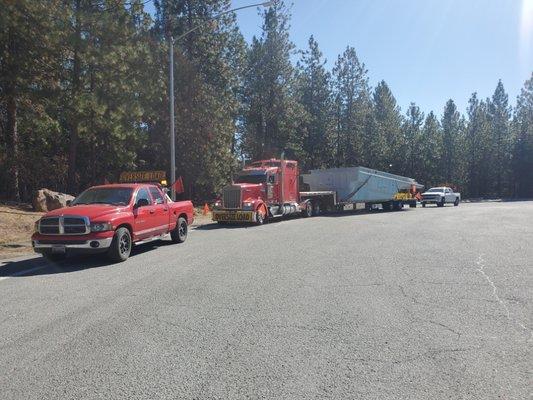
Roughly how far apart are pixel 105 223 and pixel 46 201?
1135cm

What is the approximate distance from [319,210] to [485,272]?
810 inches

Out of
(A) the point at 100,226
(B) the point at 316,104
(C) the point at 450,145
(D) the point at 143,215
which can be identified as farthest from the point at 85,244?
(C) the point at 450,145

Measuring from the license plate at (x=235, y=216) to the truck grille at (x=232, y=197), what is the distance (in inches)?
13.7

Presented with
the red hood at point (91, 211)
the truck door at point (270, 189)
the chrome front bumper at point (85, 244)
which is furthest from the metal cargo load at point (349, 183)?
the chrome front bumper at point (85, 244)

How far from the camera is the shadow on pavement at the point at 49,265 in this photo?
10188 mm

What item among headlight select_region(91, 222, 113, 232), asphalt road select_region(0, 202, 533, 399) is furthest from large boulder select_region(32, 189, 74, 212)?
headlight select_region(91, 222, 113, 232)

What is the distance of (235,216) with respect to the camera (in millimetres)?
21359

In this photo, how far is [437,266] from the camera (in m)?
10.2

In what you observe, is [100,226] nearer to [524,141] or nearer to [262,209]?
[262,209]

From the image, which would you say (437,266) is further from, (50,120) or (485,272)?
(50,120)

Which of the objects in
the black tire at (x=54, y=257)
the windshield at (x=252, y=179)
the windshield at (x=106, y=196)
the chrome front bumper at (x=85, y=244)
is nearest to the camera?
the chrome front bumper at (x=85, y=244)

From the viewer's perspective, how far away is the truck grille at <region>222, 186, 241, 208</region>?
2147 cm

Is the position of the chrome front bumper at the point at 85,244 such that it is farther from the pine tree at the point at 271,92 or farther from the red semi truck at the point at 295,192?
the pine tree at the point at 271,92

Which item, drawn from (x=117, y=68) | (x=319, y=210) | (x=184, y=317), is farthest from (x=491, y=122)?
(x=184, y=317)
